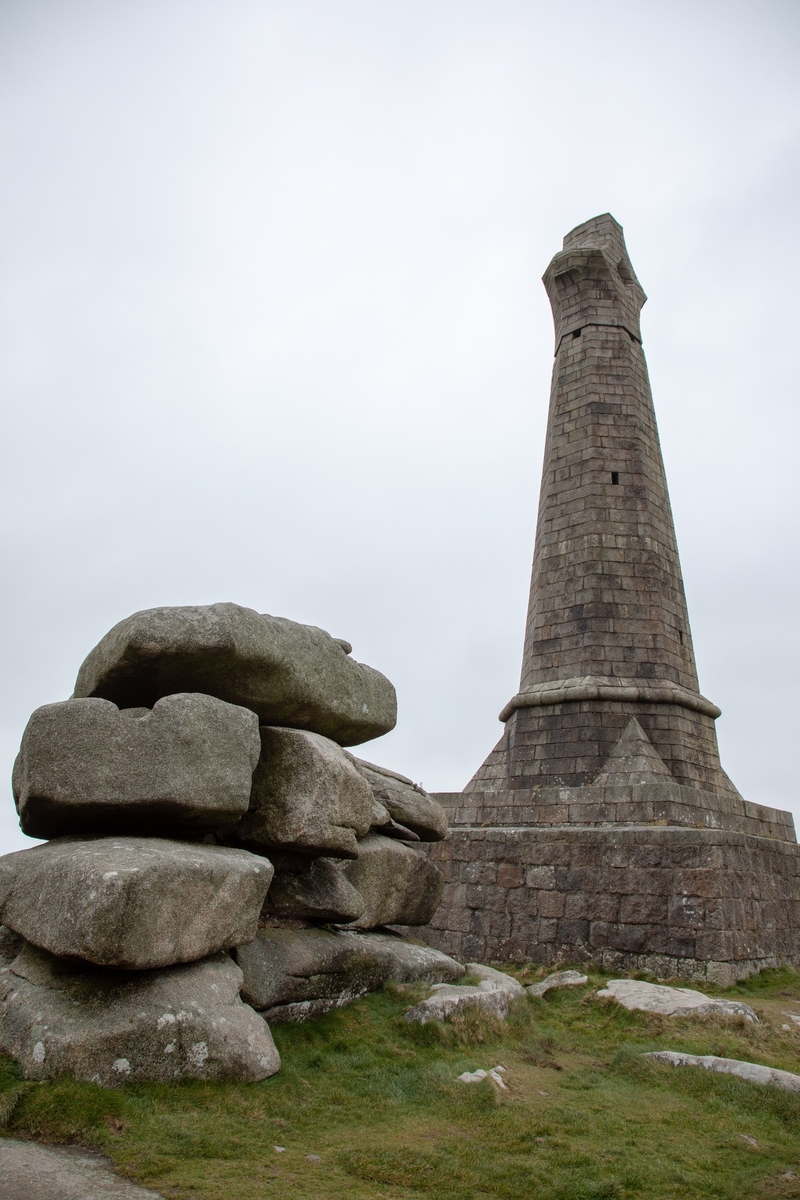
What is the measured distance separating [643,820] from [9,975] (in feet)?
24.0

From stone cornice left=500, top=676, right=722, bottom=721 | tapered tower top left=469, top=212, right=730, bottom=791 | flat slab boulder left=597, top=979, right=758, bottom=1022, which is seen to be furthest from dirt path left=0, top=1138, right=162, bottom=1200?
stone cornice left=500, top=676, right=722, bottom=721

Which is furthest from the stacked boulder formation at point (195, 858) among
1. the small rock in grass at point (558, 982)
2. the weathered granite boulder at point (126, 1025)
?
the small rock in grass at point (558, 982)

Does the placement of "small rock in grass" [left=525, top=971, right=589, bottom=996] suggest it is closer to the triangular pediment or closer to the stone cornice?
the triangular pediment

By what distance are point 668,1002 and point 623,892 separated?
8.08ft

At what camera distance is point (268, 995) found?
572 centimetres

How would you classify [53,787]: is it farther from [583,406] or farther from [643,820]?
[583,406]

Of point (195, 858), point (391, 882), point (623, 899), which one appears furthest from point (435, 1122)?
point (623, 899)

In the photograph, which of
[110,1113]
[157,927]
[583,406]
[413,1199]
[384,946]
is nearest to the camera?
[413,1199]

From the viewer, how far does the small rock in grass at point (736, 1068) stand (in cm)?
536

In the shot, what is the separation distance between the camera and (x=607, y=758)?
11.8 meters

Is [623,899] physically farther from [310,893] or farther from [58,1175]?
[58,1175]

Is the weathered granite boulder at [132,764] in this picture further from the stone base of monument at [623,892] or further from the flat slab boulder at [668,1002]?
the stone base of monument at [623,892]

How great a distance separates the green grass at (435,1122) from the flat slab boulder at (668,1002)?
2.15 ft

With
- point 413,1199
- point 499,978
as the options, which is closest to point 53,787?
point 413,1199
